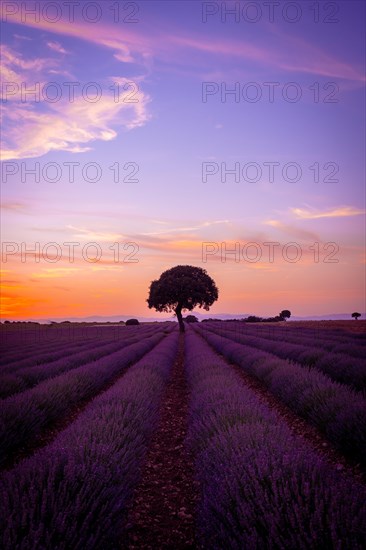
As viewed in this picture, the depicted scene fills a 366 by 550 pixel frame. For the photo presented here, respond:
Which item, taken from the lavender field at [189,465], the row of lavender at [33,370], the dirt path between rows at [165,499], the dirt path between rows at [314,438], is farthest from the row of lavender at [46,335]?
the dirt path between rows at [165,499]

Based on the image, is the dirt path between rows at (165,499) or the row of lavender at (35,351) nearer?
the dirt path between rows at (165,499)

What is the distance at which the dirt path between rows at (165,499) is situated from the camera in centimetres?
258

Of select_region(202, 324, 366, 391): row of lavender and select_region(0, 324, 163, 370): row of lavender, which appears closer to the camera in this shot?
select_region(202, 324, 366, 391): row of lavender

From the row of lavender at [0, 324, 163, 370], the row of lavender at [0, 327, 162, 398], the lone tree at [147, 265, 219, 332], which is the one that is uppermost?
the lone tree at [147, 265, 219, 332]

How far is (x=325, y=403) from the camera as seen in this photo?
4.84 metres

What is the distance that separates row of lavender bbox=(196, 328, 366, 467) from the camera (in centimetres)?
387

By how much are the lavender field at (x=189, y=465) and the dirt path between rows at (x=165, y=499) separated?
1cm

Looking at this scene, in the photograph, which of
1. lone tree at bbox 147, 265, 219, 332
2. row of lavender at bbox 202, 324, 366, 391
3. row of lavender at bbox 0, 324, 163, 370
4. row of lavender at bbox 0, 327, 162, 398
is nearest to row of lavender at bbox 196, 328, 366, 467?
row of lavender at bbox 202, 324, 366, 391

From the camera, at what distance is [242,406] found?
12.4 feet

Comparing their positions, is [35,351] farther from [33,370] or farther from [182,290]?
[182,290]

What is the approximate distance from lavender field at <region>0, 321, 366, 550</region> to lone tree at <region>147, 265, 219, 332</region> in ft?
73.3

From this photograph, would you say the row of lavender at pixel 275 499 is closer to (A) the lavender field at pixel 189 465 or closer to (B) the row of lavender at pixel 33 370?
(A) the lavender field at pixel 189 465

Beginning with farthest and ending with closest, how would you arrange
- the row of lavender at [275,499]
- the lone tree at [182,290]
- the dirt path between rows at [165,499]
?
1. the lone tree at [182,290]
2. the dirt path between rows at [165,499]
3. the row of lavender at [275,499]

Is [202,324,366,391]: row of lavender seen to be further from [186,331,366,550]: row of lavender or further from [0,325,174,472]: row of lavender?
[0,325,174,472]: row of lavender
